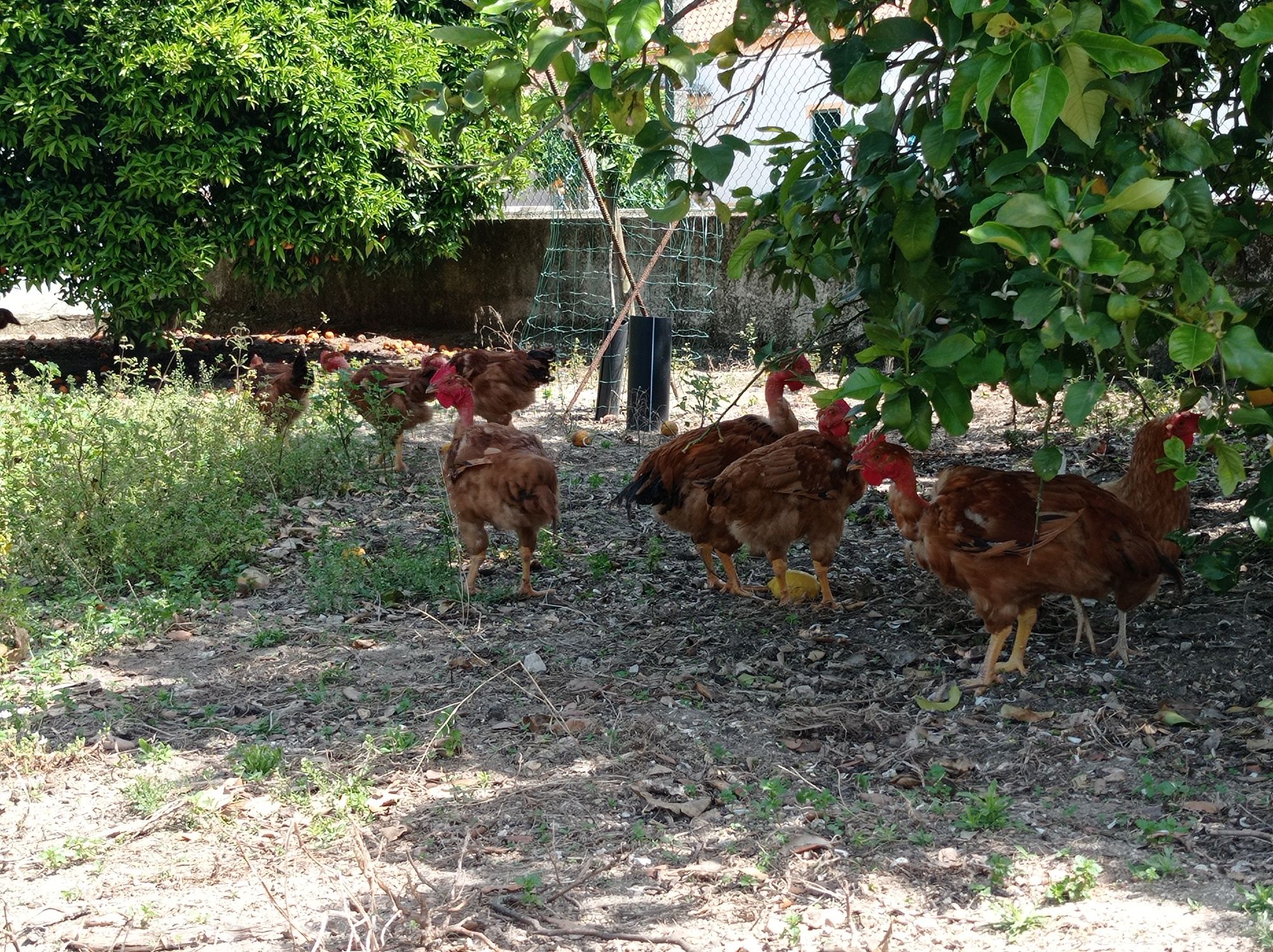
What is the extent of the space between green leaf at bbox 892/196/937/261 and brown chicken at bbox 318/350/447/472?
5.29m

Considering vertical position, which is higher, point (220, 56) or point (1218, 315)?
point (220, 56)

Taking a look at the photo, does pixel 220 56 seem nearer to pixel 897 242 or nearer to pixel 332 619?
pixel 332 619

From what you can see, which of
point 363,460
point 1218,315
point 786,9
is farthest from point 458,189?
point 1218,315

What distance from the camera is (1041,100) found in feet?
6.99

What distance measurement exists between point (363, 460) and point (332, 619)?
2755 mm

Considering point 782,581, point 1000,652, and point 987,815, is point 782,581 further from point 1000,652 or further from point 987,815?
point 987,815

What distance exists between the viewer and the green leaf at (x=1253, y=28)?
97.3 inches

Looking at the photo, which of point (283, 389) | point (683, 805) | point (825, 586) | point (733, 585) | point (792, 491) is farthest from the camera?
point (283, 389)

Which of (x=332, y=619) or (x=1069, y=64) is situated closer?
(x=1069, y=64)

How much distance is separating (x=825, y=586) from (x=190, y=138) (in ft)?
25.1

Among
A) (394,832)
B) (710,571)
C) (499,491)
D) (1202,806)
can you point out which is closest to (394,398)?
(499,491)

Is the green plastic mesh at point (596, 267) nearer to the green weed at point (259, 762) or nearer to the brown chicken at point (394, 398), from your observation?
the brown chicken at point (394, 398)

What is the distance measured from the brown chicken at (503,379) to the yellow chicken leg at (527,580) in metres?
2.55

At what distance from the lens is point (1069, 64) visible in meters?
2.30
